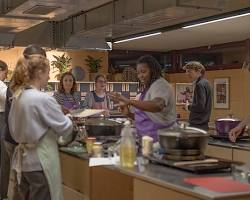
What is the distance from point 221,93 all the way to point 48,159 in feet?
22.3

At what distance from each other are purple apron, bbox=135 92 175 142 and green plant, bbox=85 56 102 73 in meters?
5.80

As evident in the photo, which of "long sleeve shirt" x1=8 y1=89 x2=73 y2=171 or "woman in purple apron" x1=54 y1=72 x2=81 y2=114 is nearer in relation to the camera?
"long sleeve shirt" x1=8 y1=89 x2=73 y2=171

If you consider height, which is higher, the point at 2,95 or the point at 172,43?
the point at 172,43

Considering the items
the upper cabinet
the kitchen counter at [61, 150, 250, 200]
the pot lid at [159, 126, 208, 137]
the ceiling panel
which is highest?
the ceiling panel

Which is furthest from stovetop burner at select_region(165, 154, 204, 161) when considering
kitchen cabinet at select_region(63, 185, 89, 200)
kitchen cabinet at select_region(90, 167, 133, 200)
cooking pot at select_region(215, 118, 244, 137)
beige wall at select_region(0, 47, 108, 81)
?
beige wall at select_region(0, 47, 108, 81)

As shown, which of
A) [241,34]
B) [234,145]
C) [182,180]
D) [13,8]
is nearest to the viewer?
[182,180]

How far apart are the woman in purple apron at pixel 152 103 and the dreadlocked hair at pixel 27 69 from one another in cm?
64

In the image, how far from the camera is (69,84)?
5.25 m

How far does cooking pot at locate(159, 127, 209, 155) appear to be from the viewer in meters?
2.50

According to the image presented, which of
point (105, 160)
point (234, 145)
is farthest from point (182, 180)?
point (234, 145)

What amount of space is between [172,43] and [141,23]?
3842 millimetres

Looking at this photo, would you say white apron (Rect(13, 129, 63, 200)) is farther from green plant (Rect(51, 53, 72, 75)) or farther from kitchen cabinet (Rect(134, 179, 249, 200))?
green plant (Rect(51, 53, 72, 75))

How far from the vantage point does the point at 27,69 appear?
2.81 metres

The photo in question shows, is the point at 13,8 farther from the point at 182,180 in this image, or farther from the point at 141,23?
the point at 182,180
